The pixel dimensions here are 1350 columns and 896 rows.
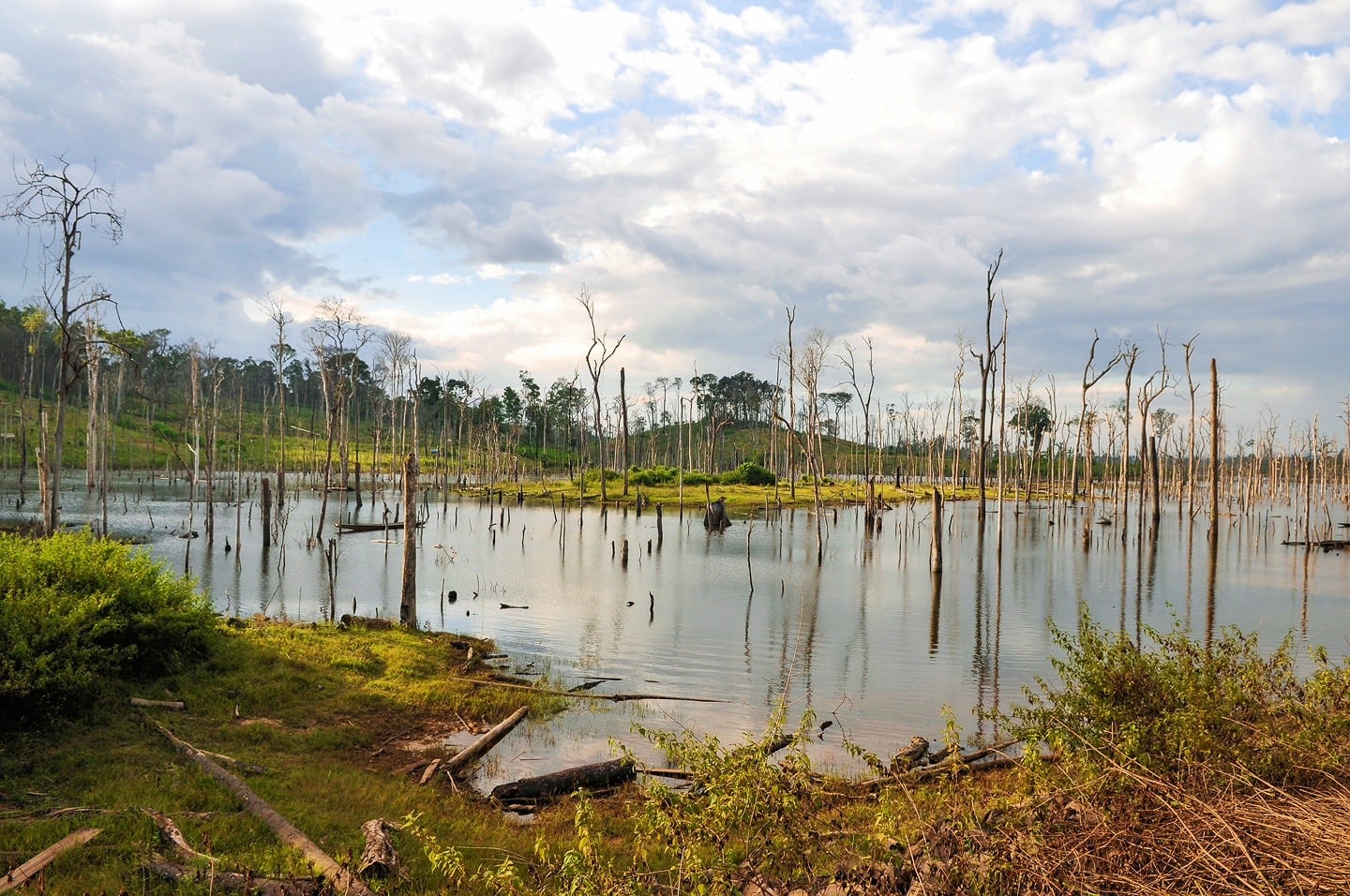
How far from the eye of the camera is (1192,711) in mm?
7930

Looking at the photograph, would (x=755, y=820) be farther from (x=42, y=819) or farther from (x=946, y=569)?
(x=946, y=569)

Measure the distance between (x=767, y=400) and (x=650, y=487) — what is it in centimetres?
6874

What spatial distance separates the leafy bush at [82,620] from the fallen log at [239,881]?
15.6 feet

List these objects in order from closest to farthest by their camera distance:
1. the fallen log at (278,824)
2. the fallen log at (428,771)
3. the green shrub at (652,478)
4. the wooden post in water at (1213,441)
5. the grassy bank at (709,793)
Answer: the grassy bank at (709,793)
the fallen log at (278,824)
the fallen log at (428,771)
the wooden post in water at (1213,441)
the green shrub at (652,478)

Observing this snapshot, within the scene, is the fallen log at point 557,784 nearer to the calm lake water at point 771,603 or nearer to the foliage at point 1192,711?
the calm lake water at point 771,603

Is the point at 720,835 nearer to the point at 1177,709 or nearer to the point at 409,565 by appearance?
the point at 1177,709

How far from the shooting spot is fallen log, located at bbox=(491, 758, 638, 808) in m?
9.99

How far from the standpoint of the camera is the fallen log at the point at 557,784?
999cm

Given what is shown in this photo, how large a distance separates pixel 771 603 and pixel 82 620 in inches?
726

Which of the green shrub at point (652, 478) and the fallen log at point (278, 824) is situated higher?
the green shrub at point (652, 478)

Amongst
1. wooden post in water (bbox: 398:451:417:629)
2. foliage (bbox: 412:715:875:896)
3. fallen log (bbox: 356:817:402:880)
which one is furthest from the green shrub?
foliage (bbox: 412:715:875:896)

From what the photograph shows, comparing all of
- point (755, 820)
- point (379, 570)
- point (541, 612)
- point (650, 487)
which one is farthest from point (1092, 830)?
point (650, 487)

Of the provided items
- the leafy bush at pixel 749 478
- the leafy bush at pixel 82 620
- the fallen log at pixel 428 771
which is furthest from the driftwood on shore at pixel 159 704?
the leafy bush at pixel 749 478

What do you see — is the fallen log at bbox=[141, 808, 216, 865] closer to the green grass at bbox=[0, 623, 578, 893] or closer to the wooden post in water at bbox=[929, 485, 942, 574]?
the green grass at bbox=[0, 623, 578, 893]
